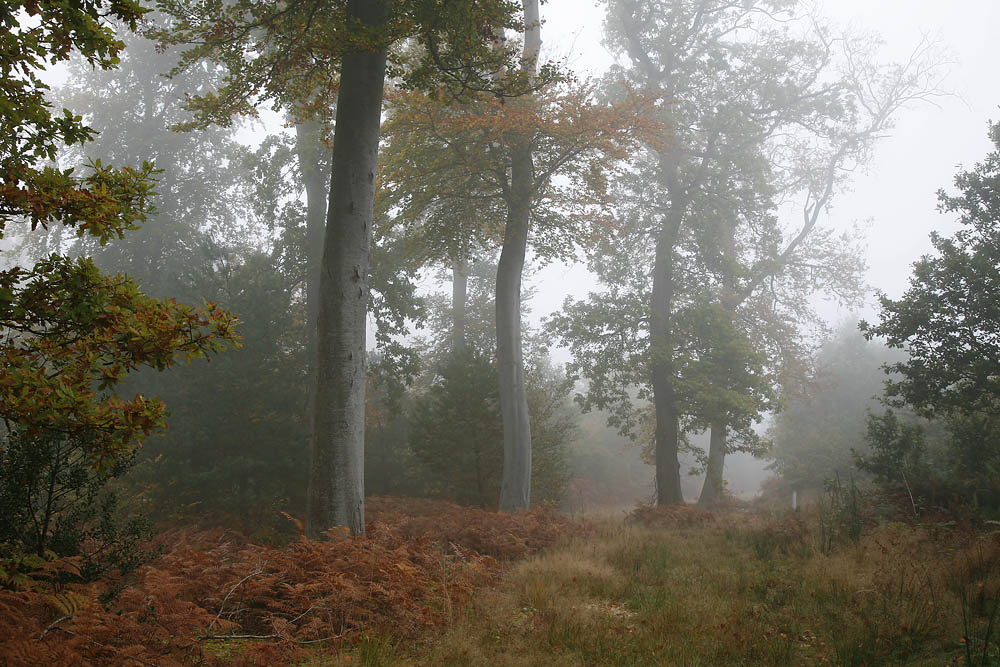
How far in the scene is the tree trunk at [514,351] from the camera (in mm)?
11308

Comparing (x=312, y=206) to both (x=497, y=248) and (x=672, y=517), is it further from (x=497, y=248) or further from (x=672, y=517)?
(x=672, y=517)

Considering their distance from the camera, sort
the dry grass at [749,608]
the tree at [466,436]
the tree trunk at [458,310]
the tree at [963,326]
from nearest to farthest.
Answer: the dry grass at [749,608]
the tree at [963,326]
the tree at [466,436]
the tree trunk at [458,310]

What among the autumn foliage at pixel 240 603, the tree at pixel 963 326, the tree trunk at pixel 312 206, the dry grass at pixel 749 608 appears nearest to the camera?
the autumn foliage at pixel 240 603

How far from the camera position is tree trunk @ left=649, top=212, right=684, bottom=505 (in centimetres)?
1505

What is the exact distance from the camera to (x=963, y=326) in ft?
30.3

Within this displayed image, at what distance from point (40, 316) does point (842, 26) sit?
2563 cm

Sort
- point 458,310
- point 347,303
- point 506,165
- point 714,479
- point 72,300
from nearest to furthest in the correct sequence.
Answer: point 72,300
point 347,303
point 506,165
point 714,479
point 458,310

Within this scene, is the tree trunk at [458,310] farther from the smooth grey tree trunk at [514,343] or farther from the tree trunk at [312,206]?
the smooth grey tree trunk at [514,343]

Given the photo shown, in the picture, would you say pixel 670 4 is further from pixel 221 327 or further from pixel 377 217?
pixel 221 327

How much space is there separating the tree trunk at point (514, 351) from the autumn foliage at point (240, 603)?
15.1ft

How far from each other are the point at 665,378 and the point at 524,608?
445 inches

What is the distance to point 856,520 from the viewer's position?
7633 mm

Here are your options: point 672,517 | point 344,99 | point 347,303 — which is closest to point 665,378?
point 672,517

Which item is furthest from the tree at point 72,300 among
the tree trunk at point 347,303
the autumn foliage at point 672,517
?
the autumn foliage at point 672,517
